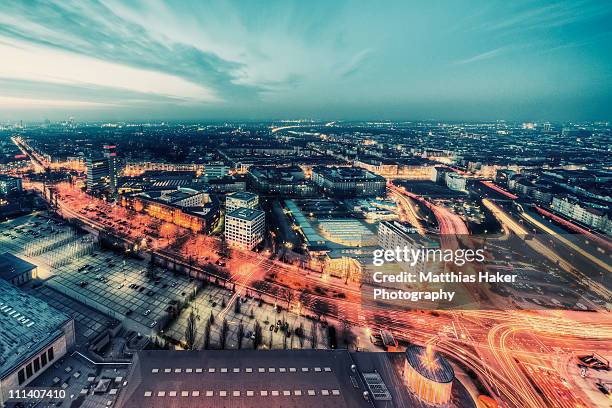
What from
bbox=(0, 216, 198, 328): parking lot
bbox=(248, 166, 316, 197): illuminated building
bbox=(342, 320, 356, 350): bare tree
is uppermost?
bbox=(248, 166, 316, 197): illuminated building

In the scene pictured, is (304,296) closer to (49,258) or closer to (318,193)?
(49,258)

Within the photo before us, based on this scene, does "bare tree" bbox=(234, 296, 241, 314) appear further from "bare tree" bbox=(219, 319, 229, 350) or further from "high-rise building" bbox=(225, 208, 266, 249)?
"high-rise building" bbox=(225, 208, 266, 249)

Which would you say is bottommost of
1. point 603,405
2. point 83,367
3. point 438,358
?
point 603,405

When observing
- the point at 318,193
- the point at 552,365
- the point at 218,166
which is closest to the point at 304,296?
the point at 552,365

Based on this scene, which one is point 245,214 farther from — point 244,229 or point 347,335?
point 347,335

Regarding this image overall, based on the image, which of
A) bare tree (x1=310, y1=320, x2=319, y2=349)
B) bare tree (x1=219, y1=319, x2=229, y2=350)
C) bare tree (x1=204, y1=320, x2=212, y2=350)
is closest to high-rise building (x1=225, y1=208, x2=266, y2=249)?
bare tree (x1=219, y1=319, x2=229, y2=350)

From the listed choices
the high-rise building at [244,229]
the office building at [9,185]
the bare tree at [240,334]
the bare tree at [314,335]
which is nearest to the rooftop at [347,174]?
the high-rise building at [244,229]
